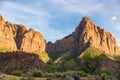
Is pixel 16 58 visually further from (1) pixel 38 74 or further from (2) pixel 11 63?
(1) pixel 38 74

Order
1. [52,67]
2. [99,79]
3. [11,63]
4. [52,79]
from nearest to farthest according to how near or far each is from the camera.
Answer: [52,79] → [99,79] → [52,67] → [11,63]

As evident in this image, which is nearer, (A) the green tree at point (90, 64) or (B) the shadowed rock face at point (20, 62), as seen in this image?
(A) the green tree at point (90, 64)

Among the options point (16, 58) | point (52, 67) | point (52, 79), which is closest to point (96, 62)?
point (52, 67)

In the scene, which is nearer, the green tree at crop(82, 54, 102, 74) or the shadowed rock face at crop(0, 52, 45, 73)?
the green tree at crop(82, 54, 102, 74)

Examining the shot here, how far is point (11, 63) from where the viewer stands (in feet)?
493

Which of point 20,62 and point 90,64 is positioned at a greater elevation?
point 20,62

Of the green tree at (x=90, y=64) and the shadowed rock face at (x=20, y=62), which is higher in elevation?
the shadowed rock face at (x=20, y=62)

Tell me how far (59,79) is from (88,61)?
139ft

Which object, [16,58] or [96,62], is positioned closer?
[96,62]

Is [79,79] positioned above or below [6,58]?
below

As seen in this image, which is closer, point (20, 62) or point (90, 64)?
point (90, 64)

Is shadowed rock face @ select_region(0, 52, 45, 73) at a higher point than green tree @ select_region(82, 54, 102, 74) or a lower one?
higher

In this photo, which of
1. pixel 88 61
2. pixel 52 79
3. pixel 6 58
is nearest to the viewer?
pixel 52 79

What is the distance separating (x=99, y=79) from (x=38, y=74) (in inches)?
361
